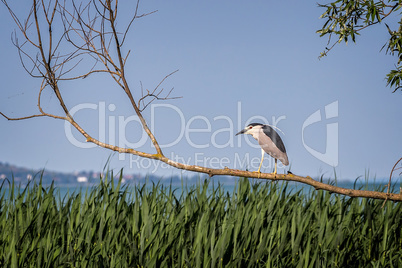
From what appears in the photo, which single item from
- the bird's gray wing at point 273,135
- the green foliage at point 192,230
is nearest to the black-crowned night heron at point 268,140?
the bird's gray wing at point 273,135

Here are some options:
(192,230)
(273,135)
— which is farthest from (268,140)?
(192,230)

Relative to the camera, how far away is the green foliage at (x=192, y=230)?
4746 millimetres

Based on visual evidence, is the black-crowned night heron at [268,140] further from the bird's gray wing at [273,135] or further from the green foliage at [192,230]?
the green foliage at [192,230]

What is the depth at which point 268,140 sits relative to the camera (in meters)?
6.45

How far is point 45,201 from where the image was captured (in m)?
5.62

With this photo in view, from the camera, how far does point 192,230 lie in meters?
5.36

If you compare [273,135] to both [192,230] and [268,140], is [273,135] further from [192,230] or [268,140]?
[192,230]

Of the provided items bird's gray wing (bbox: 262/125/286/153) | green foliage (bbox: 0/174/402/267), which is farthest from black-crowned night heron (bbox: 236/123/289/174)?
green foliage (bbox: 0/174/402/267)

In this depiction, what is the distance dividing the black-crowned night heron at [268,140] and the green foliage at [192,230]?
0.47 metres

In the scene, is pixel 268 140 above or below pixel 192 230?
above

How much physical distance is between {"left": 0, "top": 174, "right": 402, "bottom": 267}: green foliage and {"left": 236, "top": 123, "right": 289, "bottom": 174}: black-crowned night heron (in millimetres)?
469

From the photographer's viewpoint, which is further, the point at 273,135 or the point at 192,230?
the point at 273,135

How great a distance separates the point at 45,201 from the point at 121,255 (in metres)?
1.37

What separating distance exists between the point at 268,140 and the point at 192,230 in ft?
5.76
